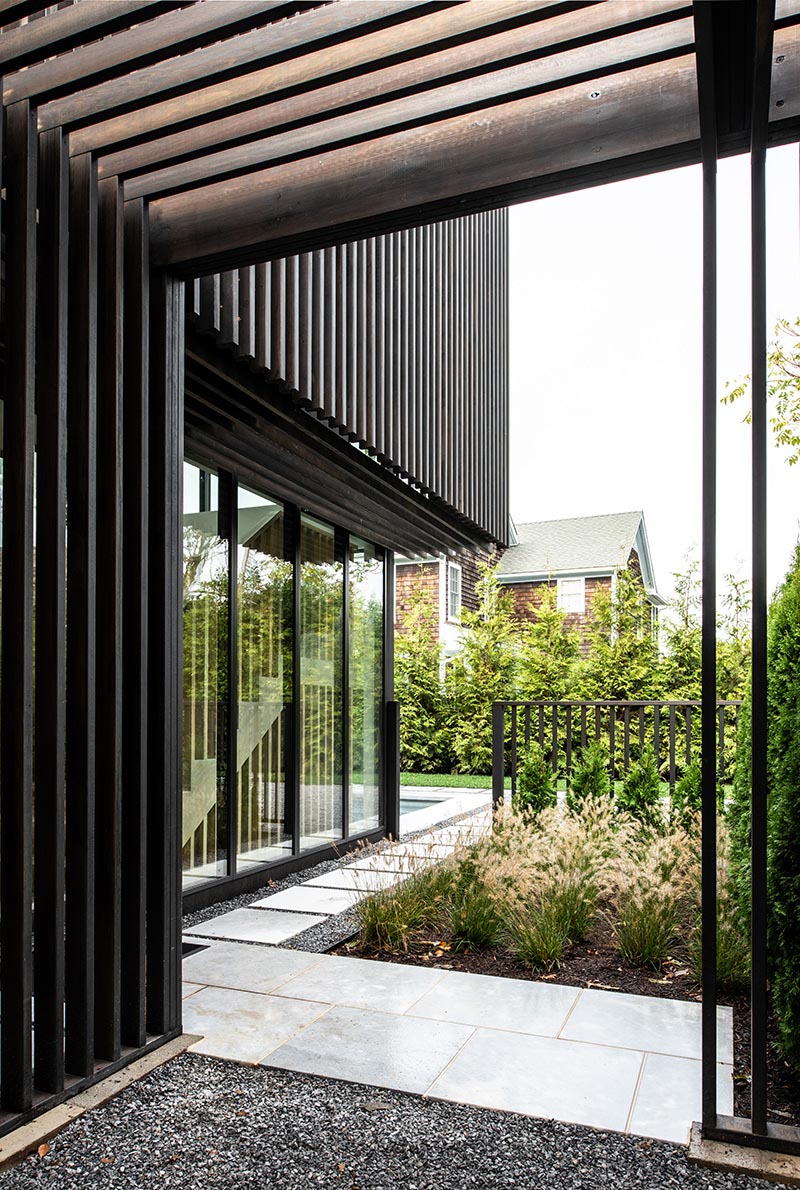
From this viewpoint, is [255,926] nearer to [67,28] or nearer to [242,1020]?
[242,1020]

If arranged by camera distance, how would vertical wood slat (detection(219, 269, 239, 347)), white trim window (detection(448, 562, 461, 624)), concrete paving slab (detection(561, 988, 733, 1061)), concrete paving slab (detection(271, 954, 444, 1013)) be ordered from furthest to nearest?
white trim window (detection(448, 562, 461, 624)) < vertical wood slat (detection(219, 269, 239, 347)) < concrete paving slab (detection(271, 954, 444, 1013)) < concrete paving slab (detection(561, 988, 733, 1061))

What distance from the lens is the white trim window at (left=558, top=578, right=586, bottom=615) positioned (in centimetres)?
1880

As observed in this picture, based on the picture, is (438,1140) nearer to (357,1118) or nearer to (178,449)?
(357,1118)

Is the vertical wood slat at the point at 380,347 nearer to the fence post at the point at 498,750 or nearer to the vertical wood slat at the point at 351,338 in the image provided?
the vertical wood slat at the point at 351,338

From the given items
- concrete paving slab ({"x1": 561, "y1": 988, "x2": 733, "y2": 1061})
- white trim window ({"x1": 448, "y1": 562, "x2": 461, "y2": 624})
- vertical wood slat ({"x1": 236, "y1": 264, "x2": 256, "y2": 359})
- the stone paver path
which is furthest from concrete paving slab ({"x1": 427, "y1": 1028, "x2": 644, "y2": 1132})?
white trim window ({"x1": 448, "y1": 562, "x2": 461, "y2": 624})

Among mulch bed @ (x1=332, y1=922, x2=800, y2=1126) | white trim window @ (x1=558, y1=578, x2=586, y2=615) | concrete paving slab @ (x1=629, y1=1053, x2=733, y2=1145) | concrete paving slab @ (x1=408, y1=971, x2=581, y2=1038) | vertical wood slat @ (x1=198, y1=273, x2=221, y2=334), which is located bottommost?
mulch bed @ (x1=332, y1=922, x2=800, y2=1126)

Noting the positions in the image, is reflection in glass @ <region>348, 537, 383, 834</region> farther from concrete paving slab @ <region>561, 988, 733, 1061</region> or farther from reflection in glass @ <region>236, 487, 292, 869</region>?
concrete paving slab @ <region>561, 988, 733, 1061</region>

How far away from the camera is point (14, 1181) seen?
2305 mm

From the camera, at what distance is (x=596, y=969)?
13.6 feet

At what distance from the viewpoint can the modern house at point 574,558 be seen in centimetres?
1861

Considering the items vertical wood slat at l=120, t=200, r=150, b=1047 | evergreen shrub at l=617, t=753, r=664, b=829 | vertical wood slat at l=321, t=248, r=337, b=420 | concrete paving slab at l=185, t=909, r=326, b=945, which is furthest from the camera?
evergreen shrub at l=617, t=753, r=664, b=829

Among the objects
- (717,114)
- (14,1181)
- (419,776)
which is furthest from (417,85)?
(419,776)

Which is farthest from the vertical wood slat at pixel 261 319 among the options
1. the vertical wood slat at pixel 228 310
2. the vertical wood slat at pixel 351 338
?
the vertical wood slat at pixel 351 338

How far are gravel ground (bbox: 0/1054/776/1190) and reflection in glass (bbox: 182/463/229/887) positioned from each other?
2.42 m
